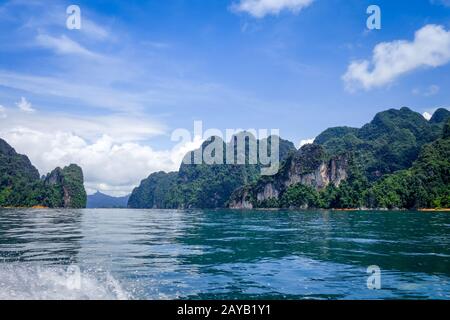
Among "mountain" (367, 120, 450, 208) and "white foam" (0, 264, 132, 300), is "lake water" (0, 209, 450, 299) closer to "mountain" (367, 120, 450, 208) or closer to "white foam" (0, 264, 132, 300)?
"white foam" (0, 264, 132, 300)

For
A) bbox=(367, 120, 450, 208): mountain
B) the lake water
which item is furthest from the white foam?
bbox=(367, 120, 450, 208): mountain

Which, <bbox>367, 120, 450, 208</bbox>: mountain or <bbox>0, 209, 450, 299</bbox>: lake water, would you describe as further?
<bbox>367, 120, 450, 208</bbox>: mountain

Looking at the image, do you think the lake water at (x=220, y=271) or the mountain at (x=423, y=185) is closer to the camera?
the lake water at (x=220, y=271)

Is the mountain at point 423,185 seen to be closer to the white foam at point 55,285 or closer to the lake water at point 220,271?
the lake water at point 220,271

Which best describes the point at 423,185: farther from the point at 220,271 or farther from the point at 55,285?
the point at 55,285

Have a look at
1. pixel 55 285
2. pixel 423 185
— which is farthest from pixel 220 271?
pixel 423 185

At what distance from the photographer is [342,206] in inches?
7598

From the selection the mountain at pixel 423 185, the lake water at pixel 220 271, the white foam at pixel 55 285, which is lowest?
the lake water at pixel 220 271

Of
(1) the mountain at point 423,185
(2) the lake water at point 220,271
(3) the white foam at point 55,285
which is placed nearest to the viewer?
(3) the white foam at point 55,285

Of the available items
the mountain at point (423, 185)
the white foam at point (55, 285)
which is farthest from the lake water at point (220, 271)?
the mountain at point (423, 185)

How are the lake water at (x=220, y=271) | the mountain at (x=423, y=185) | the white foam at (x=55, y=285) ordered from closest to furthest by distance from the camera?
the white foam at (x=55, y=285), the lake water at (x=220, y=271), the mountain at (x=423, y=185)

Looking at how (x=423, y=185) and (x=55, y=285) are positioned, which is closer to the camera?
(x=55, y=285)

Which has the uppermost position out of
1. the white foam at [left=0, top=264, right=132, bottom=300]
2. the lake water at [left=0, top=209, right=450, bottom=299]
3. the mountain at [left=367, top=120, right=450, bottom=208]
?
the mountain at [left=367, top=120, right=450, bottom=208]
